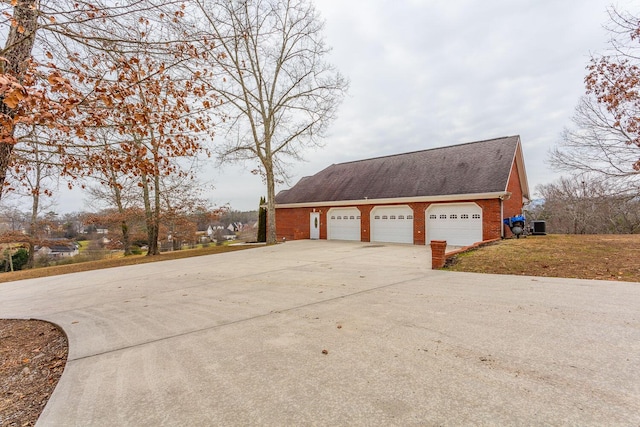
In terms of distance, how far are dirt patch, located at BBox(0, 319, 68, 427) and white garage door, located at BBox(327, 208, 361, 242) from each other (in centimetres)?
1436

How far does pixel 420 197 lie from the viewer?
1459cm

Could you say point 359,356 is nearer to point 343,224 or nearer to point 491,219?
point 491,219

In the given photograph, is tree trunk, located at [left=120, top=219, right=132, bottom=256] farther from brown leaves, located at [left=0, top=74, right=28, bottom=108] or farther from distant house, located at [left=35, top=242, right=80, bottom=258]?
brown leaves, located at [left=0, top=74, right=28, bottom=108]

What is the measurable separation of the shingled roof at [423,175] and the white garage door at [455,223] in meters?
0.77

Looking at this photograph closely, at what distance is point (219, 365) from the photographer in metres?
2.96

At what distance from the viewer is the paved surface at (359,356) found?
7.11 feet

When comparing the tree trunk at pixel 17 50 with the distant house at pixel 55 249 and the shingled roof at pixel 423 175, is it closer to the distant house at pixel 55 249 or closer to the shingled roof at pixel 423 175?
the shingled roof at pixel 423 175

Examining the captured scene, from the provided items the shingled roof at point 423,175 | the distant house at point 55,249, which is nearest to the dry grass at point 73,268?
the shingled roof at point 423,175

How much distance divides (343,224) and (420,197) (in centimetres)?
525

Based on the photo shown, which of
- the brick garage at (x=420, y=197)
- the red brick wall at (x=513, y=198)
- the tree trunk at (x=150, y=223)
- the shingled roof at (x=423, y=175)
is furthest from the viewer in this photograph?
the tree trunk at (x=150, y=223)

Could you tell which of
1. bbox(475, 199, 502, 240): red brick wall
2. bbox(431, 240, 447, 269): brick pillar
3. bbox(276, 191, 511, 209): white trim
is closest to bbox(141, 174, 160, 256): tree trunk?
bbox(276, 191, 511, 209): white trim

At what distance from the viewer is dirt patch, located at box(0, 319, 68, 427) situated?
2480 mm

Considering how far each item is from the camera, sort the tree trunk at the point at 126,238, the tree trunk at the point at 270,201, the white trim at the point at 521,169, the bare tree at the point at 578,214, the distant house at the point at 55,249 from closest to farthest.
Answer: the white trim at the point at 521,169, the tree trunk at the point at 270,201, the tree trunk at the point at 126,238, the distant house at the point at 55,249, the bare tree at the point at 578,214

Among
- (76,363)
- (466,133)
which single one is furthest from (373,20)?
(466,133)
